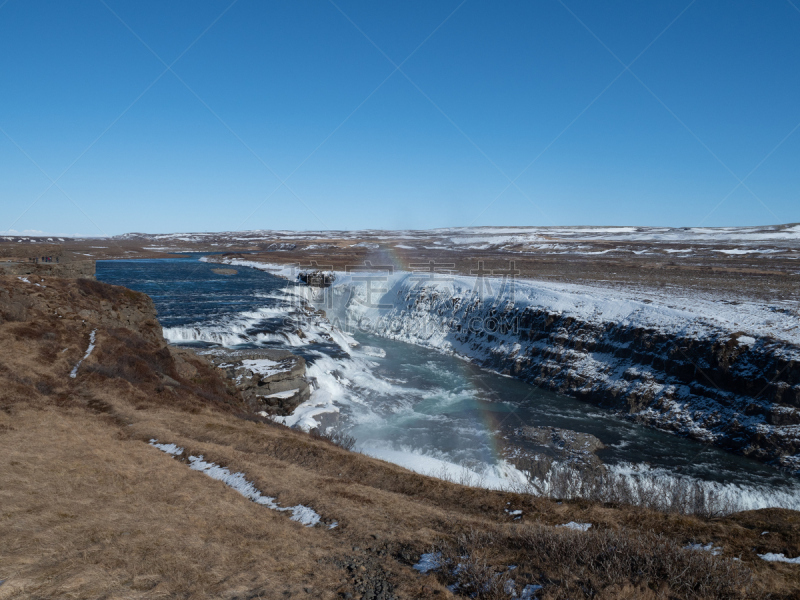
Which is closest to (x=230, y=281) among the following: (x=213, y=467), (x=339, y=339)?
(x=339, y=339)

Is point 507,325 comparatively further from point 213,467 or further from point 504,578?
point 504,578

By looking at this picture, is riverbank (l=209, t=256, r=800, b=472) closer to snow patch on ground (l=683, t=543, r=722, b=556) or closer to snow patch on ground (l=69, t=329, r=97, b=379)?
snow patch on ground (l=683, t=543, r=722, b=556)

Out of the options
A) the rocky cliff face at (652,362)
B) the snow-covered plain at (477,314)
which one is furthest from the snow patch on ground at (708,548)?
the rocky cliff face at (652,362)

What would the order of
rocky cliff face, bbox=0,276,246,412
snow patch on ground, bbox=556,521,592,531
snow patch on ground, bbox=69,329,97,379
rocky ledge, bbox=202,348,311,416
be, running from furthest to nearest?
rocky ledge, bbox=202,348,311,416 < snow patch on ground, bbox=69,329,97,379 < rocky cliff face, bbox=0,276,246,412 < snow patch on ground, bbox=556,521,592,531

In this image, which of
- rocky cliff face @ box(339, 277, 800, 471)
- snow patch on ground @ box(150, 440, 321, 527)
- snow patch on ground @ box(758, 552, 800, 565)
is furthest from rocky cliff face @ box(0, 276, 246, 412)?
rocky cliff face @ box(339, 277, 800, 471)

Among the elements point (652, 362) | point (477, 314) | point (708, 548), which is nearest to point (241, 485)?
point (708, 548)

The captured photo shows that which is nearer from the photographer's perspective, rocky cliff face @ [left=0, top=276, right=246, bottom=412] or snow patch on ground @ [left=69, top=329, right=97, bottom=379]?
rocky cliff face @ [left=0, top=276, right=246, bottom=412]

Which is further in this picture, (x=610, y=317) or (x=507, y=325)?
(x=507, y=325)
